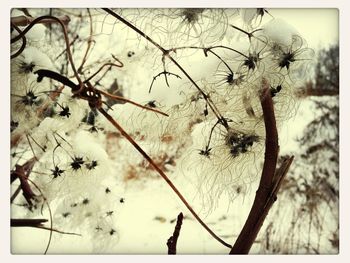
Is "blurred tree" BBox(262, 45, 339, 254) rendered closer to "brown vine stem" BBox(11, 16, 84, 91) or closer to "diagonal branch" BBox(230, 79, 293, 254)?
"diagonal branch" BBox(230, 79, 293, 254)

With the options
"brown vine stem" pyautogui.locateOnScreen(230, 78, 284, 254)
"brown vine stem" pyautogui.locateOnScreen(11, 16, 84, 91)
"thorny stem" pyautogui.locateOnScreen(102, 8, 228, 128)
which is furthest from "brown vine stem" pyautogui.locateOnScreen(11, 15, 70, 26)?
"brown vine stem" pyautogui.locateOnScreen(230, 78, 284, 254)

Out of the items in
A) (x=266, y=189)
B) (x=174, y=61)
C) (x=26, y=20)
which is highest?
(x=26, y=20)

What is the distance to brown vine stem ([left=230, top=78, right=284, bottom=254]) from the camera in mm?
2000

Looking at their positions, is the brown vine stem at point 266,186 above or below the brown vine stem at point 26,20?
below

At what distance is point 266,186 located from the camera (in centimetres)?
201

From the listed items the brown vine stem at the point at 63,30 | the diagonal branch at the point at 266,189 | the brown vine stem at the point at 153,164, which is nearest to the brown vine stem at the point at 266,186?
the diagonal branch at the point at 266,189

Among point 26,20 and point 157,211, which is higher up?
point 26,20

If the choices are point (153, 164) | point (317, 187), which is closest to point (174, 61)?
point (153, 164)

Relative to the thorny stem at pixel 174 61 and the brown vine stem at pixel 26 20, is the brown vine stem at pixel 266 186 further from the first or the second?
the brown vine stem at pixel 26 20

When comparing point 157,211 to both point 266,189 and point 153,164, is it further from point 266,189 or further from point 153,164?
point 266,189

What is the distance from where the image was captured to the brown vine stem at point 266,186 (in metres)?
2.00

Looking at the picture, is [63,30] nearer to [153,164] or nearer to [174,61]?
[174,61]

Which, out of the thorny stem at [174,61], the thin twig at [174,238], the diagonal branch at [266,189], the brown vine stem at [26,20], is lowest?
the thin twig at [174,238]
